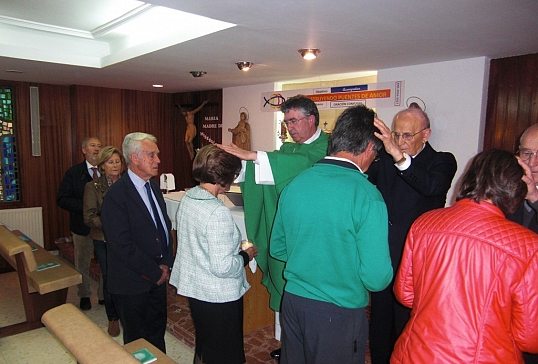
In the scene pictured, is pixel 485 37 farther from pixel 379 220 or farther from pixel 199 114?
pixel 199 114

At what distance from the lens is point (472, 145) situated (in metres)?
3.34

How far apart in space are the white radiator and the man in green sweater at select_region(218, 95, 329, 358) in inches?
165

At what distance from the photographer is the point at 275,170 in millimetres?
2170

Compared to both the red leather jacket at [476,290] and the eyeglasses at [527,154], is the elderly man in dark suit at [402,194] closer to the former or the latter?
the eyeglasses at [527,154]

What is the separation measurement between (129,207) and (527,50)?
9.90ft

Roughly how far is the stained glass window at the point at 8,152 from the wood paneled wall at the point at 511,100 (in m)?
5.61

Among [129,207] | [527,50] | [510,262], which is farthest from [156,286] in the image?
[527,50]

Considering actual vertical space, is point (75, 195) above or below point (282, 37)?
below

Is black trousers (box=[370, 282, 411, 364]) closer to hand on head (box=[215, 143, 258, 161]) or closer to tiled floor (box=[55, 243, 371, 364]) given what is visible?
tiled floor (box=[55, 243, 371, 364])

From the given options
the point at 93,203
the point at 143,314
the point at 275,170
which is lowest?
the point at 143,314

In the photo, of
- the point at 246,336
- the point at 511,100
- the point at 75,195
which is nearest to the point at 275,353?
the point at 246,336

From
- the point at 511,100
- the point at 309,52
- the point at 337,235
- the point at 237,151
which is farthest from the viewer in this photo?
the point at 511,100

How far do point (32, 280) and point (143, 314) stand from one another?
1556 mm

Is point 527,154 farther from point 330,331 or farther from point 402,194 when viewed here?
point 330,331
